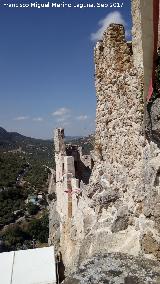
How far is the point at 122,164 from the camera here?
6.39m

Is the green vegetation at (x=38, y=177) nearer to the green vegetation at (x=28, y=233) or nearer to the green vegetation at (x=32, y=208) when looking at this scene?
the green vegetation at (x=32, y=208)

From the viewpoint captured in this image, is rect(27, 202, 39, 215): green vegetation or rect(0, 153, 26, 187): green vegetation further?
rect(0, 153, 26, 187): green vegetation

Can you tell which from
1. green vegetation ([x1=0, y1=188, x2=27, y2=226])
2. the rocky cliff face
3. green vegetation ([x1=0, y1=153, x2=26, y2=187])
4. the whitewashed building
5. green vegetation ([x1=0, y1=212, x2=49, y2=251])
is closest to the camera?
the rocky cliff face

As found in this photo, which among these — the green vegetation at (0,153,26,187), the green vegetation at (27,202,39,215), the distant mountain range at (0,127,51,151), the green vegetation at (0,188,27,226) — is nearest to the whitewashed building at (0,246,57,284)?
the green vegetation at (0,188,27,226)

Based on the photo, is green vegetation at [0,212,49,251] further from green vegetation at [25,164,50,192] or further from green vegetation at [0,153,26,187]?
green vegetation at [0,153,26,187]

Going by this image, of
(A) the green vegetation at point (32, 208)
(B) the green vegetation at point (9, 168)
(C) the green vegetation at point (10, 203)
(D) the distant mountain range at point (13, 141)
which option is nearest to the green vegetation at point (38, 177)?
(B) the green vegetation at point (9, 168)

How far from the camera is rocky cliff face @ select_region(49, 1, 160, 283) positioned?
534 cm

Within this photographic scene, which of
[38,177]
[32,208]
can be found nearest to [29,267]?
[32,208]

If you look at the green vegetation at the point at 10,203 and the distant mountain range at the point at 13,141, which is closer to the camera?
the green vegetation at the point at 10,203

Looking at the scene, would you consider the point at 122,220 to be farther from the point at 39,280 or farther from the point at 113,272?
the point at 39,280

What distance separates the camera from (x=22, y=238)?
3819cm

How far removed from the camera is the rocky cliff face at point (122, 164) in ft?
17.5

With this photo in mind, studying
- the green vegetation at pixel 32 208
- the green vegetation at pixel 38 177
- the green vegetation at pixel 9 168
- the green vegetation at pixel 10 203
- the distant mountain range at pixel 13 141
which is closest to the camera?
the green vegetation at pixel 10 203

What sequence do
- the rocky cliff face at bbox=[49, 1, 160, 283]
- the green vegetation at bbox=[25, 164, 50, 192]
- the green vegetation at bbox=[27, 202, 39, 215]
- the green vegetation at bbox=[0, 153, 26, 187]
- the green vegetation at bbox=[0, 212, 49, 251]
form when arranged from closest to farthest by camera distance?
the rocky cliff face at bbox=[49, 1, 160, 283] → the green vegetation at bbox=[0, 212, 49, 251] → the green vegetation at bbox=[27, 202, 39, 215] → the green vegetation at bbox=[25, 164, 50, 192] → the green vegetation at bbox=[0, 153, 26, 187]
